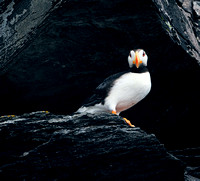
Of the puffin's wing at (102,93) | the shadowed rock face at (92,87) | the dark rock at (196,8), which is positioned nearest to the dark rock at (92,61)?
the shadowed rock face at (92,87)

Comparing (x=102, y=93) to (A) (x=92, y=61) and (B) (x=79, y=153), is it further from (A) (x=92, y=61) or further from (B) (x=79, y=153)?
(B) (x=79, y=153)

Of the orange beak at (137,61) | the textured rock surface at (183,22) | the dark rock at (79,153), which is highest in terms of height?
the textured rock surface at (183,22)

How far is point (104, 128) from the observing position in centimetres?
436

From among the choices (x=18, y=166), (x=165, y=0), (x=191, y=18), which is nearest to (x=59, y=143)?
(x=18, y=166)

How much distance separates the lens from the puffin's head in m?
6.18

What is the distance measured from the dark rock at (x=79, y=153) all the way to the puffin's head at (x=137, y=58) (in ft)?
6.94

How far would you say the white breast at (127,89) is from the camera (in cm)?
607

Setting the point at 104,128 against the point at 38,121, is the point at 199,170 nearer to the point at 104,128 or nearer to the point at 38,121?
the point at 104,128

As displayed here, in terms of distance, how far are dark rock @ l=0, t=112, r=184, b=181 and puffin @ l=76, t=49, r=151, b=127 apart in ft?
5.54

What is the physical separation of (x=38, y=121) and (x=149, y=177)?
1.56 meters

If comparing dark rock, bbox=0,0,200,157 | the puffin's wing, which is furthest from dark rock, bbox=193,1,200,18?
the puffin's wing

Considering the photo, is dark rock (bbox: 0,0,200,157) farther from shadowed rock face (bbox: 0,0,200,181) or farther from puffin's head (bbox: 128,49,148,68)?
puffin's head (bbox: 128,49,148,68)

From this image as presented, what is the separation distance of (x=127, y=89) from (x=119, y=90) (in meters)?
0.15

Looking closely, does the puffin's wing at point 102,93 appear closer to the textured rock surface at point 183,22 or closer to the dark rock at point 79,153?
the textured rock surface at point 183,22
